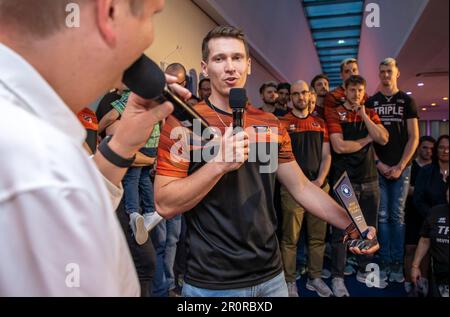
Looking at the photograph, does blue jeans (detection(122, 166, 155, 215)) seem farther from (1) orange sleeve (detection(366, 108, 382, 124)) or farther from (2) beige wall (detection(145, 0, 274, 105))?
(1) orange sleeve (detection(366, 108, 382, 124))

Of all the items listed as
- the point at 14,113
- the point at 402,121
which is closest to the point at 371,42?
the point at 402,121

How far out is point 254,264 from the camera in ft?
4.14

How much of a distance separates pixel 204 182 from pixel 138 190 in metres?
1.39

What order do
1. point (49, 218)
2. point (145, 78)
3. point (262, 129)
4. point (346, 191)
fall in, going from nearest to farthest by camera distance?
1. point (49, 218)
2. point (145, 78)
3. point (346, 191)
4. point (262, 129)

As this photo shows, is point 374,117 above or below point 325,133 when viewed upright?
above

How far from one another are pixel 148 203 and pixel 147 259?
1.62 feet

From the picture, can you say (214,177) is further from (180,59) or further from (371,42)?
(371,42)

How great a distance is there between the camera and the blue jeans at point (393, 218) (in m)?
3.15

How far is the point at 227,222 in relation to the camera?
4.15 feet

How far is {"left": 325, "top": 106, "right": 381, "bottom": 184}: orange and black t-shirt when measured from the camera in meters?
3.10

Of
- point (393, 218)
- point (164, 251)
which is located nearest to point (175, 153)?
point (164, 251)

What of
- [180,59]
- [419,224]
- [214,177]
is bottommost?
[419,224]

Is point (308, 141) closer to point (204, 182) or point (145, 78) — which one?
point (204, 182)

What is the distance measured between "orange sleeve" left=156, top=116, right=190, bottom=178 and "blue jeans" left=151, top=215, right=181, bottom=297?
1343 millimetres
